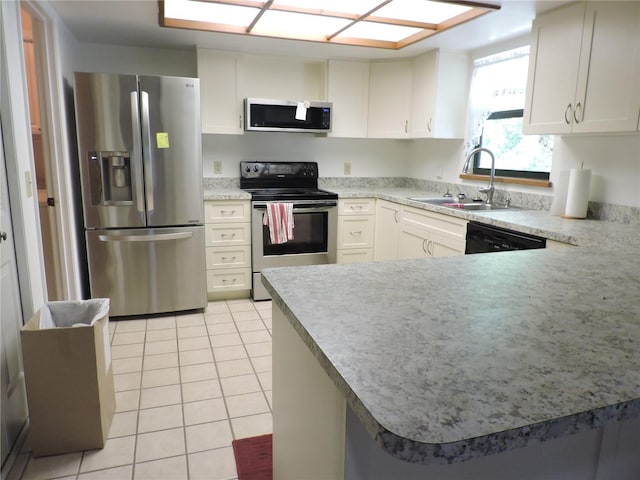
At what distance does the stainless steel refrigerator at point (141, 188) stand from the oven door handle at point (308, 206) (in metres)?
0.51

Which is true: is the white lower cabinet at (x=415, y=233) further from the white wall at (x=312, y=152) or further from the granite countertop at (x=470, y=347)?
the granite countertop at (x=470, y=347)

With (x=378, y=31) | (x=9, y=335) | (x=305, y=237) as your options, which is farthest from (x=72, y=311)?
(x=378, y=31)

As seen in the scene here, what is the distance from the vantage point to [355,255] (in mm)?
4105

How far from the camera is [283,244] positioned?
12.5 ft

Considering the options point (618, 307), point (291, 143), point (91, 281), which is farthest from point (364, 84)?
point (618, 307)

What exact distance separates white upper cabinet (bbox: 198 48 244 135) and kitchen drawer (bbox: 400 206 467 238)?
1.58m

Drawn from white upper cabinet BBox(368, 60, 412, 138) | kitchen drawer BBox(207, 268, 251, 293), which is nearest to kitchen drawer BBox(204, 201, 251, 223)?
kitchen drawer BBox(207, 268, 251, 293)

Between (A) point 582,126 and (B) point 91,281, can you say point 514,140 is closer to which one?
(A) point 582,126

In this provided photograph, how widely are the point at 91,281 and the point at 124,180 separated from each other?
76cm

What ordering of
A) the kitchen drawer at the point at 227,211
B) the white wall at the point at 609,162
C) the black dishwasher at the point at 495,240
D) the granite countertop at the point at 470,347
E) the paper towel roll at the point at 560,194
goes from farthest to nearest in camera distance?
the kitchen drawer at the point at 227,211 → the paper towel roll at the point at 560,194 → the white wall at the point at 609,162 → the black dishwasher at the point at 495,240 → the granite countertop at the point at 470,347

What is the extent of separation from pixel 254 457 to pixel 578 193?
2265 millimetres

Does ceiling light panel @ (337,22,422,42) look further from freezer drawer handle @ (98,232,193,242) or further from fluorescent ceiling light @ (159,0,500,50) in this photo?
freezer drawer handle @ (98,232,193,242)

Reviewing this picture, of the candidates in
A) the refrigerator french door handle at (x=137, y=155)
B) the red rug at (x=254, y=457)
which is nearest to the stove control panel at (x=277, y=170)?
the refrigerator french door handle at (x=137, y=155)

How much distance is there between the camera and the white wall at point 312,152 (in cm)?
408
